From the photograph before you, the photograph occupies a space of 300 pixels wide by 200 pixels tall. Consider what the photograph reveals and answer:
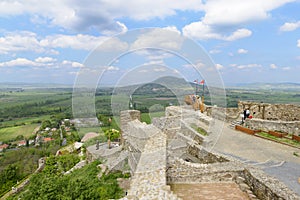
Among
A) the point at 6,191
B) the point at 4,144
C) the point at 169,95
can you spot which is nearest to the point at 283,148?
the point at 169,95

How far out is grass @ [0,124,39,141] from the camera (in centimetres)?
6124

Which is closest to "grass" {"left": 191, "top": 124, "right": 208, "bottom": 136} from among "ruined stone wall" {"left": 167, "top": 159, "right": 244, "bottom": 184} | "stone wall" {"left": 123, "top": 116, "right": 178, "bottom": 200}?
"stone wall" {"left": 123, "top": 116, "right": 178, "bottom": 200}

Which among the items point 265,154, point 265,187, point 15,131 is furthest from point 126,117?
point 15,131

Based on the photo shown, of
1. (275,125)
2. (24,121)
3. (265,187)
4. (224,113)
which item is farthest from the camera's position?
(24,121)

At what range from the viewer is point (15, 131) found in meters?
65.4

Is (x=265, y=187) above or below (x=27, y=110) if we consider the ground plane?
above

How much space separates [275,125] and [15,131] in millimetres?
74676

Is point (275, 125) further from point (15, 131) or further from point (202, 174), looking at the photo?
point (15, 131)

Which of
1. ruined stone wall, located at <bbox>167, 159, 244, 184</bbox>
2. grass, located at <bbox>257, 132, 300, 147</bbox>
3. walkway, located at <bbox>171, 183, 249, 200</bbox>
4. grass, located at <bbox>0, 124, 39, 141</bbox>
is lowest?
grass, located at <bbox>0, 124, 39, 141</bbox>

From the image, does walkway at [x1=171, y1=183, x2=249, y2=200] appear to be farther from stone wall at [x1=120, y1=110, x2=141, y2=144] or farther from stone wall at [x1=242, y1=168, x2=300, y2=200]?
stone wall at [x1=120, y1=110, x2=141, y2=144]

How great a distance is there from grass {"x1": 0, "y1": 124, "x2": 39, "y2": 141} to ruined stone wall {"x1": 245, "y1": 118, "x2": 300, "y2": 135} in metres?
65.9

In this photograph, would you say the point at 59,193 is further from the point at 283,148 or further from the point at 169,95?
the point at 283,148

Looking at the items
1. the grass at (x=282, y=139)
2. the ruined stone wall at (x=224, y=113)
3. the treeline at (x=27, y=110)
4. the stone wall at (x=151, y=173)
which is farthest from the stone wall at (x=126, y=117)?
the treeline at (x=27, y=110)

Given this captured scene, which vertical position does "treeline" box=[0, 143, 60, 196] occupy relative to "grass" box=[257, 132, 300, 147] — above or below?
below
